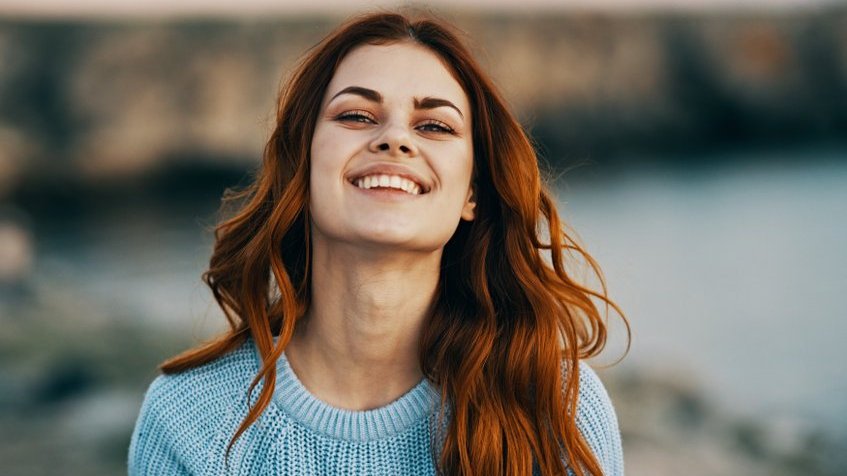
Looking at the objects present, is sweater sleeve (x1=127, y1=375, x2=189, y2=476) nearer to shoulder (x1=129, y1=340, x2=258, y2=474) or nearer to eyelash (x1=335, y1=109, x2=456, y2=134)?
shoulder (x1=129, y1=340, x2=258, y2=474)

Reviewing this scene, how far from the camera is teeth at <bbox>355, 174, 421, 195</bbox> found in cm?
248

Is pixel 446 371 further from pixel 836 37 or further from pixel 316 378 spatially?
pixel 836 37

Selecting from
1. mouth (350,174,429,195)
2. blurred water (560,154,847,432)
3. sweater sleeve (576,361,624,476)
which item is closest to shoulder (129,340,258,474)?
mouth (350,174,429,195)

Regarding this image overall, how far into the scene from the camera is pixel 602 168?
856 inches

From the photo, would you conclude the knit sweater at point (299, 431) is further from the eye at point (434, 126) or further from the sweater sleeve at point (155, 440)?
the eye at point (434, 126)

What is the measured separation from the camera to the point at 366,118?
8.57 ft

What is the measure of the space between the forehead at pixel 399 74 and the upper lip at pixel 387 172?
0.69 feet

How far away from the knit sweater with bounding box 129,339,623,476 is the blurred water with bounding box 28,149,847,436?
2.90 metres

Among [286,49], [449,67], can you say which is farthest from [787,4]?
[449,67]

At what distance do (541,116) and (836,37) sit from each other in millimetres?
8723

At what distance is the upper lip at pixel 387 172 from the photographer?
8.13 ft

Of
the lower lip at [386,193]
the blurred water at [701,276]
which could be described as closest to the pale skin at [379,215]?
the lower lip at [386,193]

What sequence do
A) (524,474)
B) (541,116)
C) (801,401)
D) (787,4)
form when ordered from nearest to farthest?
(524,474), (801,401), (541,116), (787,4)

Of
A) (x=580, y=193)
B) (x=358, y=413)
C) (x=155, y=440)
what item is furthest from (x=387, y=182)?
(x=580, y=193)
